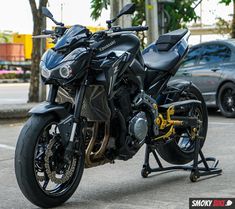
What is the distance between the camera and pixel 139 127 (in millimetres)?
5457

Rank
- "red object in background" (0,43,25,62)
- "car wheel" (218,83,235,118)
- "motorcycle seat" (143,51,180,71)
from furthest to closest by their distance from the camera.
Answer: "red object in background" (0,43,25,62)
"car wheel" (218,83,235,118)
"motorcycle seat" (143,51,180,71)

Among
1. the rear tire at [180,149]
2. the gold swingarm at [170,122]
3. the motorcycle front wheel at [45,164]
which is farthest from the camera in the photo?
the rear tire at [180,149]

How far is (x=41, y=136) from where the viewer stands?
4.87 meters

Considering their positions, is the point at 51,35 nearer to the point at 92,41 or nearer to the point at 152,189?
the point at 92,41

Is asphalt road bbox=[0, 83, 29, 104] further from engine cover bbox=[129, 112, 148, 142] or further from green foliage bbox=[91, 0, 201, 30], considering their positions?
engine cover bbox=[129, 112, 148, 142]

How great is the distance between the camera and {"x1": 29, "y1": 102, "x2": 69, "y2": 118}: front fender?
16.0 ft

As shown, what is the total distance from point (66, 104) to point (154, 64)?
1.27 meters

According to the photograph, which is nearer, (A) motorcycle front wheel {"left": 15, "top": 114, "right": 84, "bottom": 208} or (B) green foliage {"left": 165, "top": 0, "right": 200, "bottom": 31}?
(A) motorcycle front wheel {"left": 15, "top": 114, "right": 84, "bottom": 208}

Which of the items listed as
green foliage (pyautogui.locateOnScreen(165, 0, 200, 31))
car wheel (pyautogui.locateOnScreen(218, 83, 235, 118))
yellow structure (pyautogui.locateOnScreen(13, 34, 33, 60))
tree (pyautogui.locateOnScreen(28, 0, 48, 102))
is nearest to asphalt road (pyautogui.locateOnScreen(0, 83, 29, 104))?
tree (pyautogui.locateOnScreen(28, 0, 48, 102))

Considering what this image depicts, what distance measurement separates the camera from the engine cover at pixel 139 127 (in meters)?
5.42

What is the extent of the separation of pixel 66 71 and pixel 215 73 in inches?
304

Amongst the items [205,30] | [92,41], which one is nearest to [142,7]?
[92,41]

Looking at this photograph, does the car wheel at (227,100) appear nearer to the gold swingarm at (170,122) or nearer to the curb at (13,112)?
the curb at (13,112)

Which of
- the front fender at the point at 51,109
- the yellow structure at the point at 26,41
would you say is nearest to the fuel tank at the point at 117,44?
the front fender at the point at 51,109
